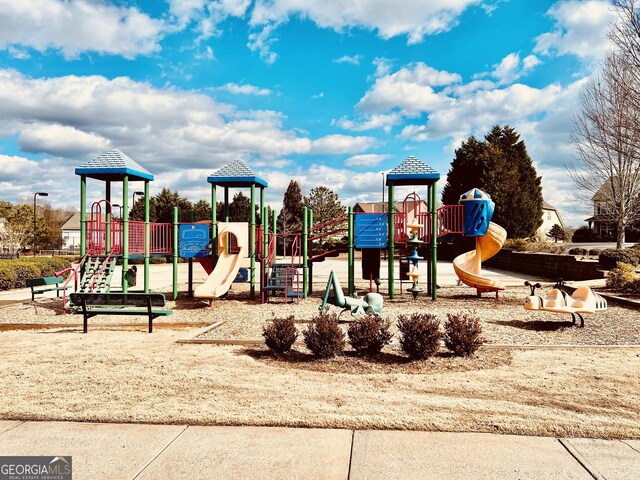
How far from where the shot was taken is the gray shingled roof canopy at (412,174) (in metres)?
14.7

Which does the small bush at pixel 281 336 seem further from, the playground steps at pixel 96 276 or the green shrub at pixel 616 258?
the green shrub at pixel 616 258

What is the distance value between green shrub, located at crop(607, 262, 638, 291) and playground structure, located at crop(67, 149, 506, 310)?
13.5 ft

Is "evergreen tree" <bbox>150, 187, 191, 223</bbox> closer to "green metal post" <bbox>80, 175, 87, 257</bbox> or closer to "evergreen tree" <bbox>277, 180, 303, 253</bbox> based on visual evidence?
"evergreen tree" <bbox>277, 180, 303, 253</bbox>

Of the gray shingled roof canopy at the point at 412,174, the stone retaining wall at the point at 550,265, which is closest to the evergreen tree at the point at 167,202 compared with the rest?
the stone retaining wall at the point at 550,265

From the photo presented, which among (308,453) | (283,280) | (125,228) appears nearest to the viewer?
(308,453)

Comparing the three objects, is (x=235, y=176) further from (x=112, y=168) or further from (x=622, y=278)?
(x=622, y=278)

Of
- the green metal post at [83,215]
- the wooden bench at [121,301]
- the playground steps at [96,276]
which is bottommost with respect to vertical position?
the wooden bench at [121,301]

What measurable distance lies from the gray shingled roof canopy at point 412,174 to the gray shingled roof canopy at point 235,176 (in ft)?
14.1

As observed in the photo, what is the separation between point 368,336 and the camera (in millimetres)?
6844

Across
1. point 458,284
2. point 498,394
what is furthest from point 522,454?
point 458,284

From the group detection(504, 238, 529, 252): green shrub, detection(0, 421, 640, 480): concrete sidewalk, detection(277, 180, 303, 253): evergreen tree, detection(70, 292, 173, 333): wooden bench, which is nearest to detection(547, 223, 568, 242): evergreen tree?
detection(504, 238, 529, 252): green shrub

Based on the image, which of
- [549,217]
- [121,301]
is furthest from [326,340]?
[549,217]

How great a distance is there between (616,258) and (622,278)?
5070mm

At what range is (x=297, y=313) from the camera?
38.5 feet
